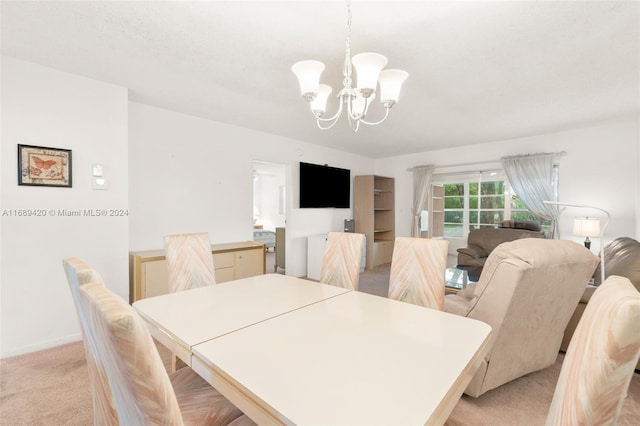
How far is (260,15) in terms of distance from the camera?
172cm

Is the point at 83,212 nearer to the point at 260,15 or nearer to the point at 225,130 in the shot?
the point at 225,130

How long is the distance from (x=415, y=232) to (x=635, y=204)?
3.17 m

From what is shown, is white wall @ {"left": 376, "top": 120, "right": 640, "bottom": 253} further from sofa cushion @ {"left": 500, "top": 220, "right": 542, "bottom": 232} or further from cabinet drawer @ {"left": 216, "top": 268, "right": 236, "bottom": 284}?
cabinet drawer @ {"left": 216, "top": 268, "right": 236, "bottom": 284}

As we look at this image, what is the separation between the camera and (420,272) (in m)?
1.99

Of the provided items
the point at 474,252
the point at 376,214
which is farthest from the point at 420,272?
the point at 376,214

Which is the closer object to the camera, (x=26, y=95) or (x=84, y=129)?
(x=26, y=95)

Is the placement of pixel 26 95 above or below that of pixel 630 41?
below

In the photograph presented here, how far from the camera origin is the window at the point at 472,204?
5047 mm

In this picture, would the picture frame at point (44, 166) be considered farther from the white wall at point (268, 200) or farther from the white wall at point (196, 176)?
the white wall at point (268, 200)

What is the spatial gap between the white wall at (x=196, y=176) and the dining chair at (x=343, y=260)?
7.08ft

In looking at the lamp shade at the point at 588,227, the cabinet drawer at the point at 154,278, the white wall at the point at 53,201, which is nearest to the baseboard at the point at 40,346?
the white wall at the point at 53,201

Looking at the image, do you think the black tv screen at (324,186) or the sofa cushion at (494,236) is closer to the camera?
the sofa cushion at (494,236)

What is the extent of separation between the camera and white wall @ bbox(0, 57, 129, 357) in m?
2.31

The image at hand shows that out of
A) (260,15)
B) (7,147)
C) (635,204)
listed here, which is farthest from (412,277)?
(635,204)
